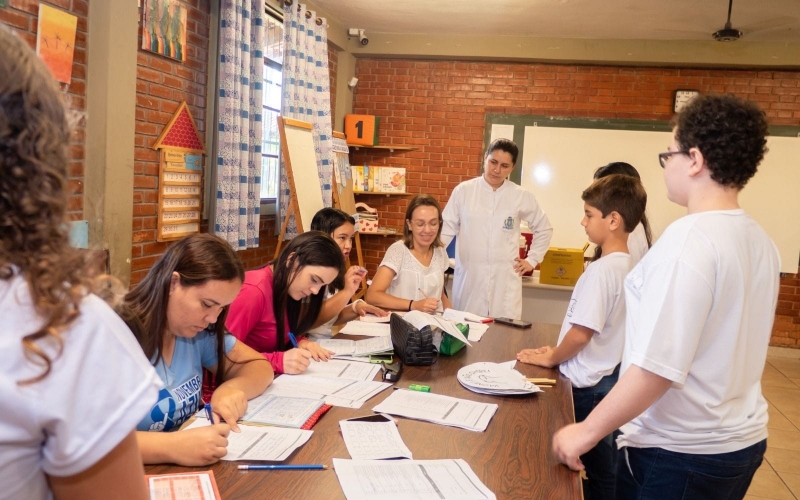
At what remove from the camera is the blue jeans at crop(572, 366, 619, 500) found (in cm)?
216

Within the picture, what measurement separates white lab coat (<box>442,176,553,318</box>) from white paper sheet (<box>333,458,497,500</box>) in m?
2.78

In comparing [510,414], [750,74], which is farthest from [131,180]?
[750,74]

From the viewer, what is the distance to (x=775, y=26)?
5195 mm

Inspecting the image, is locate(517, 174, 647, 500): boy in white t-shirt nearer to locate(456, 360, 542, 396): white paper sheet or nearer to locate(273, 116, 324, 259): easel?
locate(456, 360, 542, 396): white paper sheet

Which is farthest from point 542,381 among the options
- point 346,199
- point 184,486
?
point 346,199

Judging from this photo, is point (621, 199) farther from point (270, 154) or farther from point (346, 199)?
point (346, 199)

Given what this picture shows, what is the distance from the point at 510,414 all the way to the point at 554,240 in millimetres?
4703

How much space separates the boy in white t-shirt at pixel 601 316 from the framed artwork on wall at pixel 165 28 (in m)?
2.36

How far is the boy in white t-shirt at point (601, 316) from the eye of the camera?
211 cm

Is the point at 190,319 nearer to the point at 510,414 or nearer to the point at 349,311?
the point at 510,414

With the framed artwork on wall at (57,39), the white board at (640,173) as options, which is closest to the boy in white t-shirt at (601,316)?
the framed artwork on wall at (57,39)

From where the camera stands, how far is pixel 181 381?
1680 millimetres

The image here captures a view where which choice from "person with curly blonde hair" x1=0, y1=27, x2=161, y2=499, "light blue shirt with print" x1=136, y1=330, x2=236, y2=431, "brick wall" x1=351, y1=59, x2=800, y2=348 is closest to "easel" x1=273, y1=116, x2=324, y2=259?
"brick wall" x1=351, y1=59, x2=800, y2=348

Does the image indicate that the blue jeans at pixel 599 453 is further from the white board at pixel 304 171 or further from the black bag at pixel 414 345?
the white board at pixel 304 171
